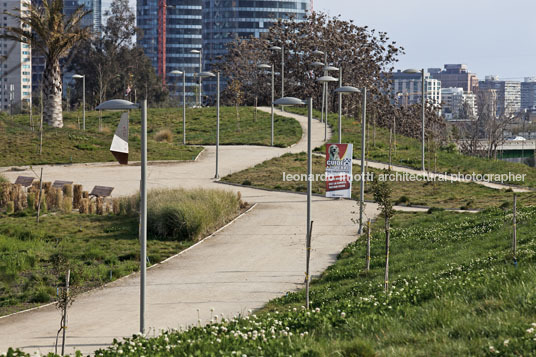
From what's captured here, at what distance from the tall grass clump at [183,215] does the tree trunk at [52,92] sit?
21.9 m

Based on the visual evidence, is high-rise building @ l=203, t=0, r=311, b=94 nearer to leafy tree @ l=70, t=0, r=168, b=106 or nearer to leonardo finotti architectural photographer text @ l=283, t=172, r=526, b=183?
leafy tree @ l=70, t=0, r=168, b=106

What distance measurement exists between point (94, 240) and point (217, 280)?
5538 mm

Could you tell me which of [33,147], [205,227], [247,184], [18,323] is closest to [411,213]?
[205,227]

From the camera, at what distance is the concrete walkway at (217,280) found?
42.8 ft

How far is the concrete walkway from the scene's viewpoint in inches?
514

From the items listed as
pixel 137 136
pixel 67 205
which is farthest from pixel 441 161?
pixel 67 205

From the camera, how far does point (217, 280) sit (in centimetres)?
1700

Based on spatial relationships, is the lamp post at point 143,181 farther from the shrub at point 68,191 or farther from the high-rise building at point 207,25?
the high-rise building at point 207,25

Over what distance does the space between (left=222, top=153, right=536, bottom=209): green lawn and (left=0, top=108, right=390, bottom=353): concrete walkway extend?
2.26 meters

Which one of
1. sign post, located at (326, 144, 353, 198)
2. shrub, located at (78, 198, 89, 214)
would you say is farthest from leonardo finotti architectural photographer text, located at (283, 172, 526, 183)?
shrub, located at (78, 198, 89, 214)

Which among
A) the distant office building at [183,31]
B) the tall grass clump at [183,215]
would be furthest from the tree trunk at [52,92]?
the distant office building at [183,31]

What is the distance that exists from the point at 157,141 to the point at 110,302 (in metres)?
34.4

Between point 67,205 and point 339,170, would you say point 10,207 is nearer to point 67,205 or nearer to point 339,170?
point 67,205

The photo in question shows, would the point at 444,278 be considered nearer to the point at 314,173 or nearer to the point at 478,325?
the point at 478,325
